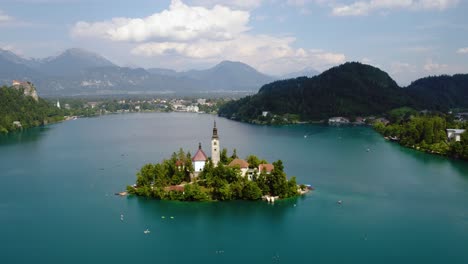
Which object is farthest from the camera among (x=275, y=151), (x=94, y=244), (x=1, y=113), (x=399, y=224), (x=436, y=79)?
(x=436, y=79)

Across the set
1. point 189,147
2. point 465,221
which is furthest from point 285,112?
point 465,221

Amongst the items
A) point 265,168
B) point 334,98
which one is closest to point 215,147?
point 265,168

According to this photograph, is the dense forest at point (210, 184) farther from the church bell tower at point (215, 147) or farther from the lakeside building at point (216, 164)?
the church bell tower at point (215, 147)

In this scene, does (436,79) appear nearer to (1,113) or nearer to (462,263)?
(1,113)

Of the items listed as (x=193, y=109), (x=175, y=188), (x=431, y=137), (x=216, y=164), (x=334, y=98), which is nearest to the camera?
(x=175, y=188)

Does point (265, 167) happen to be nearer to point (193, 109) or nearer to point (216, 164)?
point (216, 164)

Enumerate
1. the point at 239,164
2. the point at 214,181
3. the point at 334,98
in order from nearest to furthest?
the point at 214,181 → the point at 239,164 → the point at 334,98
